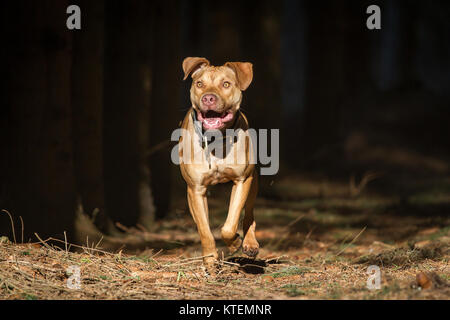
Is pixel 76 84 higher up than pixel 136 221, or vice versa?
pixel 76 84

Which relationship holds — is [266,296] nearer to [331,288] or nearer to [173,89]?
[331,288]

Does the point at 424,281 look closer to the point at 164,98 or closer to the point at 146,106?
the point at 146,106

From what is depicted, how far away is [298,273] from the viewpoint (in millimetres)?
5980

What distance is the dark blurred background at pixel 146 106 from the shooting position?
7059 millimetres

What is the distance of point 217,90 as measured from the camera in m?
5.71

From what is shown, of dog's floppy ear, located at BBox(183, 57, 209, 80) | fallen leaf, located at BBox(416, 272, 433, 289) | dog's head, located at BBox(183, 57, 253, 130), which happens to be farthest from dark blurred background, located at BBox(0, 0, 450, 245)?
fallen leaf, located at BBox(416, 272, 433, 289)

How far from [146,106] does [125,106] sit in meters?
0.32

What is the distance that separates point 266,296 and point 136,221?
5052 mm

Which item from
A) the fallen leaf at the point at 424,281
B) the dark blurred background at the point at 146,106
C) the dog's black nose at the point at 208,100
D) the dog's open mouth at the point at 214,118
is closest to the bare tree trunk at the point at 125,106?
the dark blurred background at the point at 146,106

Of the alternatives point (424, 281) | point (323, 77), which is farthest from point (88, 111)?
point (323, 77)

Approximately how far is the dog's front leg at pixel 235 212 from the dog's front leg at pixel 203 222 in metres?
0.15

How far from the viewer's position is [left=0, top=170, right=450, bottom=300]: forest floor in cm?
498

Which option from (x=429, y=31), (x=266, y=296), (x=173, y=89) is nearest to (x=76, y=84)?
(x=173, y=89)

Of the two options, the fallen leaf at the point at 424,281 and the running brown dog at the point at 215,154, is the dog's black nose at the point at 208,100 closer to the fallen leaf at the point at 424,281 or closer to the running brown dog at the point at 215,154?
the running brown dog at the point at 215,154
